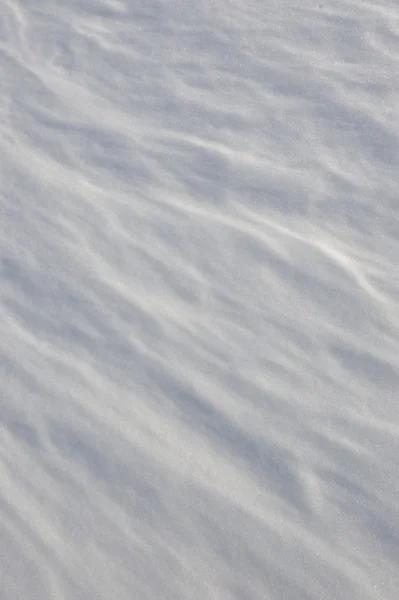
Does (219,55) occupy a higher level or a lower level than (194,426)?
higher

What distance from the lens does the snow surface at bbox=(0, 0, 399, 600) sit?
6.00 ft

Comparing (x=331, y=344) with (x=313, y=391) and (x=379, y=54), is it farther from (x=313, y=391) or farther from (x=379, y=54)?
(x=379, y=54)

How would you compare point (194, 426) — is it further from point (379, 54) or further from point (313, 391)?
point (379, 54)

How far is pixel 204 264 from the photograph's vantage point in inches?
94.2

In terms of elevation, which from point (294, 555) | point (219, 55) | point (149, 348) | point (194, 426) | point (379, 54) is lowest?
point (294, 555)

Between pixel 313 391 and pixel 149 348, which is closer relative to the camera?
pixel 313 391

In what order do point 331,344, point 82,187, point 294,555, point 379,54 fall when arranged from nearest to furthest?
point 294,555 → point 331,344 → point 82,187 → point 379,54

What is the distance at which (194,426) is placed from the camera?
79.7 inches

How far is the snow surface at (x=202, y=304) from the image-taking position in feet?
6.00

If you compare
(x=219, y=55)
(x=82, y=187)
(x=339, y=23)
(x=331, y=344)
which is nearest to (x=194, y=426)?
(x=331, y=344)

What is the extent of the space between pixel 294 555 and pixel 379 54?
207cm

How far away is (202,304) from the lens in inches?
90.2

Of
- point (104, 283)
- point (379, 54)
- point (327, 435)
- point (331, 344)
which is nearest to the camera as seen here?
point (327, 435)

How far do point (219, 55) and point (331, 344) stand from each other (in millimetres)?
1550
